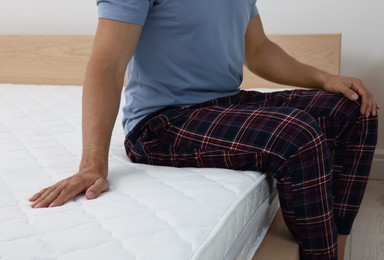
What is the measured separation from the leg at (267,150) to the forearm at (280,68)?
0.37m

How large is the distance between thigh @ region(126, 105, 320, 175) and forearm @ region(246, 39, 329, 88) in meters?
0.38

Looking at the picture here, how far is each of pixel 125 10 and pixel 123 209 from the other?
1.43ft

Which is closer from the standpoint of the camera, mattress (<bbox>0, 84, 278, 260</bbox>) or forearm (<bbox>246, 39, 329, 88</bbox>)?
mattress (<bbox>0, 84, 278, 260</bbox>)

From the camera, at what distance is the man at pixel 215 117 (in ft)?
3.74

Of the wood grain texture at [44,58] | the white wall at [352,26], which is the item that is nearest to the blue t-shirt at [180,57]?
the white wall at [352,26]

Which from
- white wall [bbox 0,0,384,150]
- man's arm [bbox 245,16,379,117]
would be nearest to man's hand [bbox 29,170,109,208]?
man's arm [bbox 245,16,379,117]

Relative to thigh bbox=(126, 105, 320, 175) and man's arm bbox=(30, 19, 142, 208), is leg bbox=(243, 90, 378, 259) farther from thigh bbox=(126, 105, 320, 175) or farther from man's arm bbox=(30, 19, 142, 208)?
man's arm bbox=(30, 19, 142, 208)

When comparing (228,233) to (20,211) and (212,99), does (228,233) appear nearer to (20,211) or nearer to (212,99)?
(20,211)

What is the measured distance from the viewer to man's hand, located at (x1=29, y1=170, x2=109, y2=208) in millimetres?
990

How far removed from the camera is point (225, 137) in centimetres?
121

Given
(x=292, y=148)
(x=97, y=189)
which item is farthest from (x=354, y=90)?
(x=97, y=189)

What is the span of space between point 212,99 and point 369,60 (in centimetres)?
130

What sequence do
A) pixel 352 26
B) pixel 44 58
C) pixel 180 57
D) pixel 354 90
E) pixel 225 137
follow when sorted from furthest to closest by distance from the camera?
pixel 44 58 → pixel 352 26 → pixel 354 90 → pixel 180 57 → pixel 225 137

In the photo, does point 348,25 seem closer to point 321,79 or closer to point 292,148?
point 321,79
